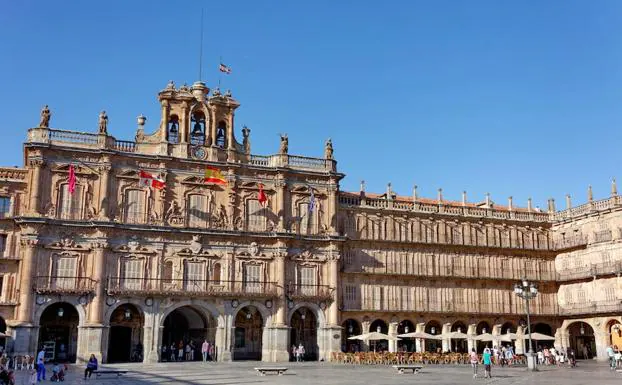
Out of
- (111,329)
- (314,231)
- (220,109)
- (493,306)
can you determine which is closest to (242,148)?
(220,109)

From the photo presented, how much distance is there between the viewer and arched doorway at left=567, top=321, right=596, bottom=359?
65000mm

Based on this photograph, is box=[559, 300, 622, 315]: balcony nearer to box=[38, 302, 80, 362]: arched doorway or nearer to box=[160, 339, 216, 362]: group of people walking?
box=[160, 339, 216, 362]: group of people walking

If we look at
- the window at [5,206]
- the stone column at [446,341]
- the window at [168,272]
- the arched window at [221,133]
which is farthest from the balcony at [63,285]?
the stone column at [446,341]

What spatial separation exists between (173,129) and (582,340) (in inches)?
1655

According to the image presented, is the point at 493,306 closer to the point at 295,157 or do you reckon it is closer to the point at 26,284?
the point at 295,157

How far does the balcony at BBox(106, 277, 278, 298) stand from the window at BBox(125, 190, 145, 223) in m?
4.55

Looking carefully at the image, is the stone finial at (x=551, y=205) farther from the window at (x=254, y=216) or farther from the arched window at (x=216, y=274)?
the arched window at (x=216, y=274)

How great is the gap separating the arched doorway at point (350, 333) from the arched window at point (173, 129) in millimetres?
20683

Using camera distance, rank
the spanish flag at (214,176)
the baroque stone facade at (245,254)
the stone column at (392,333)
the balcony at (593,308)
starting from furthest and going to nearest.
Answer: the stone column at (392,333) < the balcony at (593,308) < the spanish flag at (214,176) < the baroque stone facade at (245,254)

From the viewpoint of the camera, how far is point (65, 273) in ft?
166

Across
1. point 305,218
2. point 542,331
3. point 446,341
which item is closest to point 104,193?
point 305,218

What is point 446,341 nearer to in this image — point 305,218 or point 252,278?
point 305,218

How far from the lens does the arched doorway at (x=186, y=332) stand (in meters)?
55.3

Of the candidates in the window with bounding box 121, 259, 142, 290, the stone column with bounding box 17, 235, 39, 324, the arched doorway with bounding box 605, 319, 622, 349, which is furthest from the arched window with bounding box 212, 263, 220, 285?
the arched doorway with bounding box 605, 319, 622, 349
